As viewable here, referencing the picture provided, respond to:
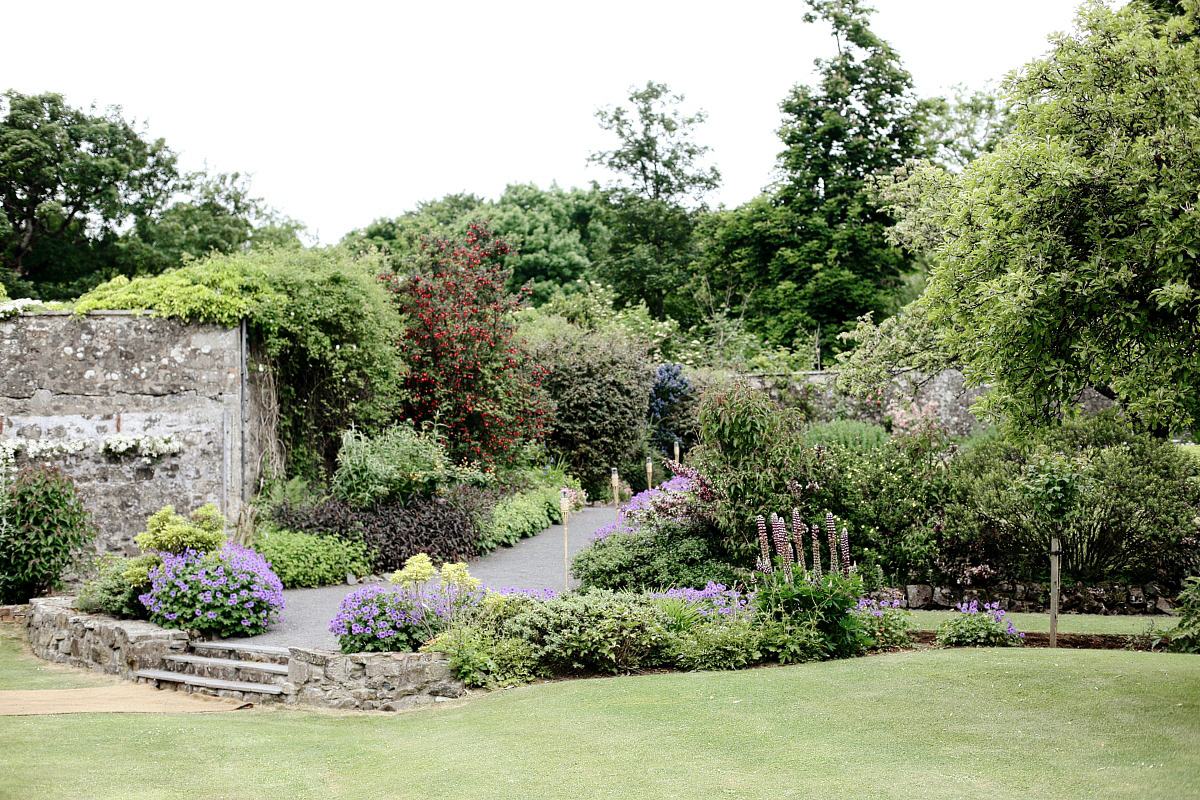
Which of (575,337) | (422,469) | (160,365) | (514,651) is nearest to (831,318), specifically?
(575,337)

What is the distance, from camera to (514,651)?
23.2ft

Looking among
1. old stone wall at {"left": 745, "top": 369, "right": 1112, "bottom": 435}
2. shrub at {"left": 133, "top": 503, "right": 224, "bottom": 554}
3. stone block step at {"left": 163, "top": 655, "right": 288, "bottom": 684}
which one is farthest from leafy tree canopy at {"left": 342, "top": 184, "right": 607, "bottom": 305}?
stone block step at {"left": 163, "top": 655, "right": 288, "bottom": 684}

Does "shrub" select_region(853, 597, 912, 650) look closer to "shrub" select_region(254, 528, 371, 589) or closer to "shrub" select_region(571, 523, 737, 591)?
"shrub" select_region(571, 523, 737, 591)

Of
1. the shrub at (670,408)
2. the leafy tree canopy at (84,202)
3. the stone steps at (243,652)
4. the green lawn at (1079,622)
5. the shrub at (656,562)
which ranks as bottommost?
the green lawn at (1079,622)

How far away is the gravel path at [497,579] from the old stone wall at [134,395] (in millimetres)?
2355

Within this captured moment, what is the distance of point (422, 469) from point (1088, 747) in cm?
864

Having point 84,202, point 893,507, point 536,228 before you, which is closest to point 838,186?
point 536,228

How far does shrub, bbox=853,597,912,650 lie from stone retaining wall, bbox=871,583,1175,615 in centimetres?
130

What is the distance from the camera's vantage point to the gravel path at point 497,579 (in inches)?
320

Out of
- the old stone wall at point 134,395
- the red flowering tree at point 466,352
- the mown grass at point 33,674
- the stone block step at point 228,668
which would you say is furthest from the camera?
the red flowering tree at point 466,352

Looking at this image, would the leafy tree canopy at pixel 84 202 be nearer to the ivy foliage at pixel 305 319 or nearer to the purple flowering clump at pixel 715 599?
the ivy foliage at pixel 305 319

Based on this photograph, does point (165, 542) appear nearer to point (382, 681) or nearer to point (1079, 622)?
point (382, 681)

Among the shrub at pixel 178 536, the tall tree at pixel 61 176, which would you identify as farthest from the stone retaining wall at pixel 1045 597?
the tall tree at pixel 61 176

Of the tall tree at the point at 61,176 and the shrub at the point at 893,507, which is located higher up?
the tall tree at the point at 61,176
